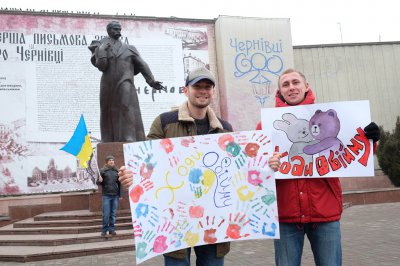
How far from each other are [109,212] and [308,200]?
6.09 m

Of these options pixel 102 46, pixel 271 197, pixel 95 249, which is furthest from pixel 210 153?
pixel 102 46

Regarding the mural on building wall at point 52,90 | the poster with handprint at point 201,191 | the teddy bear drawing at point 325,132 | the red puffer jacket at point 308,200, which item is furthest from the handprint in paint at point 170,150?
the mural on building wall at point 52,90

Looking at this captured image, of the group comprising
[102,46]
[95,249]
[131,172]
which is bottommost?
[95,249]

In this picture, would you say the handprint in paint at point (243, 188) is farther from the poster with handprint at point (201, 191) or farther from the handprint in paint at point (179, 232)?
the handprint in paint at point (179, 232)

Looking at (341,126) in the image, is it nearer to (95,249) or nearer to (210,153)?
(210,153)

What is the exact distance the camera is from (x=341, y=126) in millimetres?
2688

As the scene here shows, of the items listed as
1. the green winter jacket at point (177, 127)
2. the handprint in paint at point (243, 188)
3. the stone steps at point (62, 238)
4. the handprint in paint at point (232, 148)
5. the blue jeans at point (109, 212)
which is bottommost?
the stone steps at point (62, 238)

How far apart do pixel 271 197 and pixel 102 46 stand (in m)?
7.38

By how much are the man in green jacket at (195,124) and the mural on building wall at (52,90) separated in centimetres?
1400

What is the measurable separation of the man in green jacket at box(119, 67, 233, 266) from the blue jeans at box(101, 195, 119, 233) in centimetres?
573

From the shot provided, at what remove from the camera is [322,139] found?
8.96ft

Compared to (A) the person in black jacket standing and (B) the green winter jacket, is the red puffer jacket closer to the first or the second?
(B) the green winter jacket

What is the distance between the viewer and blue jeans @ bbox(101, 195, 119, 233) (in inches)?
312

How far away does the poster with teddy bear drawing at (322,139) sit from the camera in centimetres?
264
